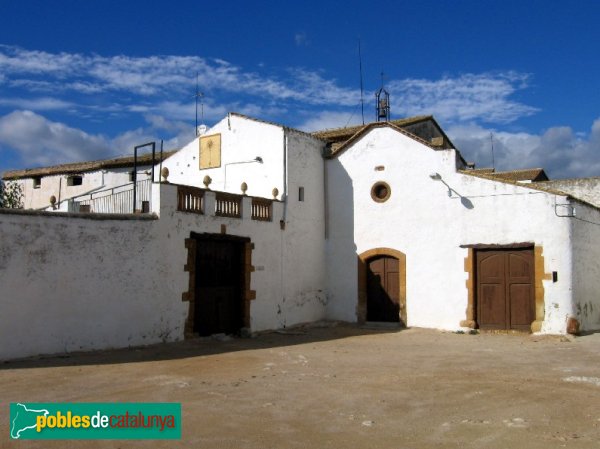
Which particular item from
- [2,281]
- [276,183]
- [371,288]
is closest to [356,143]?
[276,183]

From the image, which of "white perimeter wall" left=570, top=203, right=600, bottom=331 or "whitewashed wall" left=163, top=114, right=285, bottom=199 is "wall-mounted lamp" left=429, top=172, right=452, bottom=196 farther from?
"whitewashed wall" left=163, top=114, right=285, bottom=199

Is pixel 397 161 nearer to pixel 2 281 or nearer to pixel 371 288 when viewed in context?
pixel 371 288

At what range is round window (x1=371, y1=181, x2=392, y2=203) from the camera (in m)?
18.5

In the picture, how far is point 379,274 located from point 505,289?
392 centimetres

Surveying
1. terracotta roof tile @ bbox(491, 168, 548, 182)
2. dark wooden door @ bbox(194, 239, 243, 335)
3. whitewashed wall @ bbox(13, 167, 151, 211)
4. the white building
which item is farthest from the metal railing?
terracotta roof tile @ bbox(491, 168, 548, 182)

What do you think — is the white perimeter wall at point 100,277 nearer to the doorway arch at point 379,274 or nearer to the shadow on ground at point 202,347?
the shadow on ground at point 202,347

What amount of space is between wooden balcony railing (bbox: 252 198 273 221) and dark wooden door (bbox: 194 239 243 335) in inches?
Answer: 43.2

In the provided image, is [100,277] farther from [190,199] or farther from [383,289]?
[383,289]

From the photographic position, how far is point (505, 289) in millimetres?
16516

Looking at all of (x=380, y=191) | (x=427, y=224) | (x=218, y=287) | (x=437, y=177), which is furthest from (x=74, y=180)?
(x=437, y=177)

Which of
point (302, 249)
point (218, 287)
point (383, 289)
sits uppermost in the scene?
point (302, 249)

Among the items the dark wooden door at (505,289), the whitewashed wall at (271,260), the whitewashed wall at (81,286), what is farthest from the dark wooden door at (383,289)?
the whitewashed wall at (81,286)

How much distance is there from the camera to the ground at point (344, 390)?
6.30 m

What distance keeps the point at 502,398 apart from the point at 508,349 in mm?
5807
